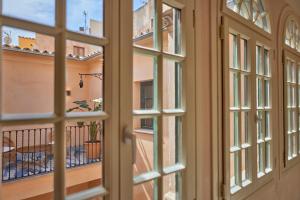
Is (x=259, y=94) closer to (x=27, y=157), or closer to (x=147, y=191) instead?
(x=147, y=191)

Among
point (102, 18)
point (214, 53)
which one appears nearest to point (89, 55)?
point (102, 18)

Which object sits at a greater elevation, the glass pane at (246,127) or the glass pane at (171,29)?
the glass pane at (171,29)

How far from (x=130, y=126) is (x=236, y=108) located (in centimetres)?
107

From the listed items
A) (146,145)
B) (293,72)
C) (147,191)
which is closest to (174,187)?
(147,191)

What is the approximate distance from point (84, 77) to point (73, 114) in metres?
0.20

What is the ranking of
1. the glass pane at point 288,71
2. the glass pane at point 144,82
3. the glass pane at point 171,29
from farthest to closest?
the glass pane at point 288,71
the glass pane at point 171,29
the glass pane at point 144,82

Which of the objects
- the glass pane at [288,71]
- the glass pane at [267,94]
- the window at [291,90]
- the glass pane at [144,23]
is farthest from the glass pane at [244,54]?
the glass pane at [288,71]

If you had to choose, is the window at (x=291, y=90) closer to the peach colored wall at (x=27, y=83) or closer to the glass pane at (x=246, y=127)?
the glass pane at (x=246, y=127)

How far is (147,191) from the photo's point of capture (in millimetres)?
1191

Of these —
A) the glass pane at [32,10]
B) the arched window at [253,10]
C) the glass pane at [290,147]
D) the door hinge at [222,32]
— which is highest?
the arched window at [253,10]

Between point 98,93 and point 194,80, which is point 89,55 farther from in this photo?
point 194,80

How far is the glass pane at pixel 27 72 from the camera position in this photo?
2.63 feet

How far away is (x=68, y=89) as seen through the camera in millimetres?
905

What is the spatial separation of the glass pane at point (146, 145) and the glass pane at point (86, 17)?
1.47 feet
